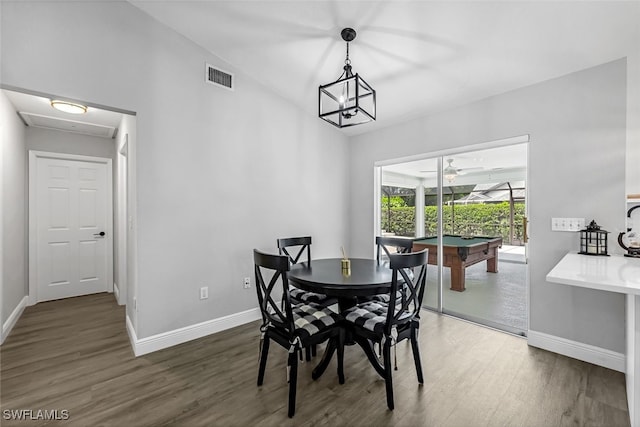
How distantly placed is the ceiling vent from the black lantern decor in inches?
224

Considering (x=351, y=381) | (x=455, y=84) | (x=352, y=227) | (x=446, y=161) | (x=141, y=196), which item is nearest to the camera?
(x=351, y=381)

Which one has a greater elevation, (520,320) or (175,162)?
Answer: (175,162)

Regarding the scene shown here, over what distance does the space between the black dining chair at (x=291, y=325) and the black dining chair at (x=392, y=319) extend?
165mm

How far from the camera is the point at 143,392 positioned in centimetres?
201

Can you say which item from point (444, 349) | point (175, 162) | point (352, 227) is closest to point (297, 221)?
point (352, 227)

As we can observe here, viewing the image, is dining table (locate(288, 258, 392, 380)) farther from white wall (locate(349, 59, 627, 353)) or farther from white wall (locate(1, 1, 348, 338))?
white wall (locate(349, 59, 627, 353))

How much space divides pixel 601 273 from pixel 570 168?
1.38 m

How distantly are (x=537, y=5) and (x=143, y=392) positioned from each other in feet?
12.9

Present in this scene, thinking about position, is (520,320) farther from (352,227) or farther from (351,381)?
(352,227)

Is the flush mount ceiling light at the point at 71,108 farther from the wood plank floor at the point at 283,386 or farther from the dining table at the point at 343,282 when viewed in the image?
the dining table at the point at 343,282

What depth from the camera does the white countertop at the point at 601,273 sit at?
4.34 ft

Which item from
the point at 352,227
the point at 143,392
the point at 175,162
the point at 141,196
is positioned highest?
the point at 175,162

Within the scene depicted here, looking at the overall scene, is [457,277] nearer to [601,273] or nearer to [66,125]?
[601,273]

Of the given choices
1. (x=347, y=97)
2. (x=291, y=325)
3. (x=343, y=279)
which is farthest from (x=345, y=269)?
(x=347, y=97)
